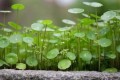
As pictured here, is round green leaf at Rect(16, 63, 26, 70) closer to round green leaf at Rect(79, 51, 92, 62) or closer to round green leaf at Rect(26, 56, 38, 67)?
round green leaf at Rect(26, 56, 38, 67)

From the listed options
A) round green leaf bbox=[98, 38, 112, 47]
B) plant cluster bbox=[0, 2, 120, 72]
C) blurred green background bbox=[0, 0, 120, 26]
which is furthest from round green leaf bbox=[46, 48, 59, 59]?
blurred green background bbox=[0, 0, 120, 26]

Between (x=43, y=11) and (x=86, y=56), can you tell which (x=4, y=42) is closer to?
(x=86, y=56)

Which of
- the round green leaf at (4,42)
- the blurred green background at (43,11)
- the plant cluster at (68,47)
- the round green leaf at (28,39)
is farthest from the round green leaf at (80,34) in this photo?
the blurred green background at (43,11)

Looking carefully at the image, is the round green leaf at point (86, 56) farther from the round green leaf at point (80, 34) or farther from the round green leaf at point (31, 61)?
the round green leaf at point (31, 61)

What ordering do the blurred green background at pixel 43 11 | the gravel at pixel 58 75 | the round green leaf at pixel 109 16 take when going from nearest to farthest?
the gravel at pixel 58 75
the round green leaf at pixel 109 16
the blurred green background at pixel 43 11

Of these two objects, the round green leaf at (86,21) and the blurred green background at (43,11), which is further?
the blurred green background at (43,11)

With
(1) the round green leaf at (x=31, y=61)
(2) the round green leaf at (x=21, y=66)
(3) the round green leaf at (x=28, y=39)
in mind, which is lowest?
(2) the round green leaf at (x=21, y=66)

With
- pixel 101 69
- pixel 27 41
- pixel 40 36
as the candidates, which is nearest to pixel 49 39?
pixel 40 36

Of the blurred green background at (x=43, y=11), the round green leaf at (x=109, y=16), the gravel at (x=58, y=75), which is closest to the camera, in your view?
the gravel at (x=58, y=75)
